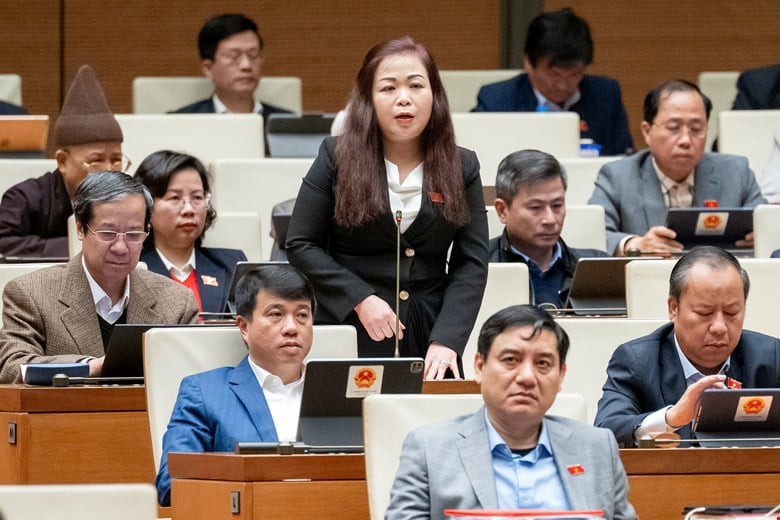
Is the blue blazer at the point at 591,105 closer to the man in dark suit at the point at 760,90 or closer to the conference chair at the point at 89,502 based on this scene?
the man in dark suit at the point at 760,90

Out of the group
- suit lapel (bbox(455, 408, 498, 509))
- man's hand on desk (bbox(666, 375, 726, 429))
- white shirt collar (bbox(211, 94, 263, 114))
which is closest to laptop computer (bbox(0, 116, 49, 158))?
white shirt collar (bbox(211, 94, 263, 114))

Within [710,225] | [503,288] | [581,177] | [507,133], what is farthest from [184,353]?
[507,133]

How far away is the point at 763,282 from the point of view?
15.8 feet

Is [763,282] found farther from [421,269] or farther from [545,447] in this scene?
[545,447]

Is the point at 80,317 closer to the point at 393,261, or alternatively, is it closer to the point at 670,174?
the point at 393,261

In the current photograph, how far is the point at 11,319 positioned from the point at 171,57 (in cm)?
434

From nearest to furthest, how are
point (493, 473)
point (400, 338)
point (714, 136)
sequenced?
1. point (493, 473)
2. point (400, 338)
3. point (714, 136)

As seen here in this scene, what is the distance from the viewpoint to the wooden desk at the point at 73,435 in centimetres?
407

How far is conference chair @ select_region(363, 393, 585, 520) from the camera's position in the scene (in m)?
3.39

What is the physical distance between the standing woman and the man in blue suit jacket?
0.21 m

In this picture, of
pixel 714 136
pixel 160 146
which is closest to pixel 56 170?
pixel 160 146

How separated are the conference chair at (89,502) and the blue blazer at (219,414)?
1148 millimetres

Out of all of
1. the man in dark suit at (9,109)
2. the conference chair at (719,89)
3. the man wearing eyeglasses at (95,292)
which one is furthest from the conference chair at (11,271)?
the conference chair at (719,89)

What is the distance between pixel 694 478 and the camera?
3551 mm
